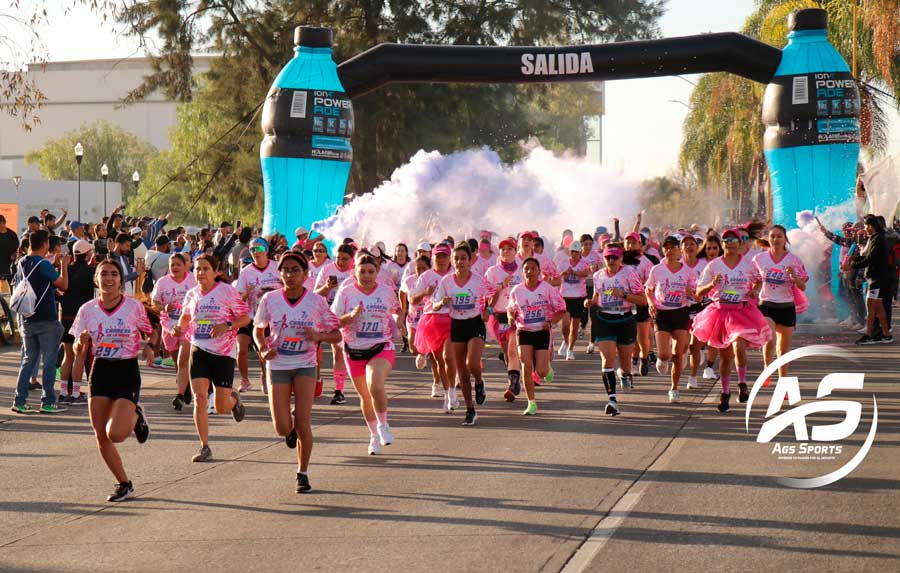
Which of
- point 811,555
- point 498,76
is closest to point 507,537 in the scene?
point 811,555

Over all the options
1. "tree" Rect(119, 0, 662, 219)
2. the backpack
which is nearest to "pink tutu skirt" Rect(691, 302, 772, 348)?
the backpack

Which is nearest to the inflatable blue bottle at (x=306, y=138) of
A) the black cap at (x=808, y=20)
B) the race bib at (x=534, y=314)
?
the black cap at (x=808, y=20)

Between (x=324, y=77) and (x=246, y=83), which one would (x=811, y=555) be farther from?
(x=246, y=83)

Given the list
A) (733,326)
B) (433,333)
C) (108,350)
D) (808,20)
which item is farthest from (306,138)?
(108,350)

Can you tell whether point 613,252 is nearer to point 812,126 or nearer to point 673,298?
point 673,298

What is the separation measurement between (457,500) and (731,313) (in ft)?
18.8

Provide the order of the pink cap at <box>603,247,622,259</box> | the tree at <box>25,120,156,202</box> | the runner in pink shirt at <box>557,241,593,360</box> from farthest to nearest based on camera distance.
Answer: the tree at <box>25,120,156,202</box> → the runner in pink shirt at <box>557,241,593,360</box> → the pink cap at <box>603,247,622,259</box>

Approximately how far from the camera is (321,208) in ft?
86.0

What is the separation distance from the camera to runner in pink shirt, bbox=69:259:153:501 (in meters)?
9.12

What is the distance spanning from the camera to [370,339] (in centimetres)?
1105

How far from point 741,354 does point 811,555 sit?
264 inches

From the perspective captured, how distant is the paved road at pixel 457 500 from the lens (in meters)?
7.21

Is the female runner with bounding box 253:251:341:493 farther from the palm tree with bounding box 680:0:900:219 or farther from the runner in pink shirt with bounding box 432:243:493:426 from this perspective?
the palm tree with bounding box 680:0:900:219

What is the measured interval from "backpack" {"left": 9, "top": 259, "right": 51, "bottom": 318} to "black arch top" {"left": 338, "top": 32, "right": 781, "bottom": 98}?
13.2m
